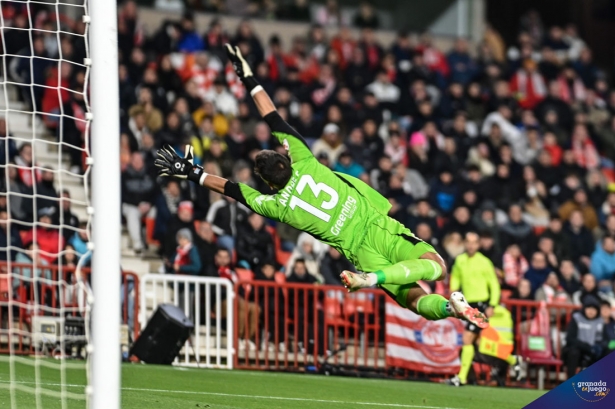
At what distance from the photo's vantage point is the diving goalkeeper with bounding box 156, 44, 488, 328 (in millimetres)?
9484

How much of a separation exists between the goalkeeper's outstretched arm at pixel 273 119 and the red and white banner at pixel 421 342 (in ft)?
18.6

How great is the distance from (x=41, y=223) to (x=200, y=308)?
5114 millimetres

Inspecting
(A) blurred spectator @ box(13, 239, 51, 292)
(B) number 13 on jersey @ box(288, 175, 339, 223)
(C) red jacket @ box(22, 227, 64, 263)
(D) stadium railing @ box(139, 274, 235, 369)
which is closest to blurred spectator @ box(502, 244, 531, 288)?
(D) stadium railing @ box(139, 274, 235, 369)

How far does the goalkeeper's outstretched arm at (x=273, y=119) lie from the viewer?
9.61 metres

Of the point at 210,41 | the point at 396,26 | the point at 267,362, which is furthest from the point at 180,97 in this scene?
the point at 396,26

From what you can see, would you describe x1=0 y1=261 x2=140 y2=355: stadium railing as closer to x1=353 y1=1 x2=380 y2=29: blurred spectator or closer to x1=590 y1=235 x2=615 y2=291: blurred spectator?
x1=590 y1=235 x2=615 y2=291: blurred spectator

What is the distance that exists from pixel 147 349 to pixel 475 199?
7.06 metres

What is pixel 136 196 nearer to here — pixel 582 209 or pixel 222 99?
pixel 222 99

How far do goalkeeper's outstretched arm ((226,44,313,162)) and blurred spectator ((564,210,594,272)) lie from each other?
952 centimetres

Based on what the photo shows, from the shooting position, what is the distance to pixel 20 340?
527 inches

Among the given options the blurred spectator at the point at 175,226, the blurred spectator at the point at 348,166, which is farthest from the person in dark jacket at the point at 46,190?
the blurred spectator at the point at 348,166

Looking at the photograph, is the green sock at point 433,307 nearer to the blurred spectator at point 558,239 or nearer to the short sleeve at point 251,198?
the short sleeve at point 251,198

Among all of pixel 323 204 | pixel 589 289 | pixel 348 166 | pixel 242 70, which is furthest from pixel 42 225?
pixel 348 166

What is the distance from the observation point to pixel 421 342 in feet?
49.0
